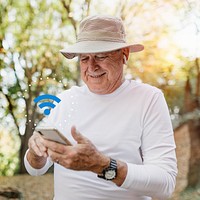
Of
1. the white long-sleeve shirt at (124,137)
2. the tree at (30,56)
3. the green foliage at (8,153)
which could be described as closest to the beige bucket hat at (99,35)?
the white long-sleeve shirt at (124,137)

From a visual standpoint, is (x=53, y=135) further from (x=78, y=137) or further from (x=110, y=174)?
(x=110, y=174)

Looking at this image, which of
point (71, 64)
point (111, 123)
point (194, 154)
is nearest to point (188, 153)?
point (194, 154)

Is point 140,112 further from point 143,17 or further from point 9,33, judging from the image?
point 9,33

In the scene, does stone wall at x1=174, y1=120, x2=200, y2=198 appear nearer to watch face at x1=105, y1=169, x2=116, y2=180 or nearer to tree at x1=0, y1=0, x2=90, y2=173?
tree at x1=0, y1=0, x2=90, y2=173

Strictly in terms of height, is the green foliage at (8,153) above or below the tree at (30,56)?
below

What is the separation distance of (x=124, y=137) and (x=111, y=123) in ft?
0.19

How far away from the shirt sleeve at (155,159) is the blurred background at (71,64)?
2.12 metres

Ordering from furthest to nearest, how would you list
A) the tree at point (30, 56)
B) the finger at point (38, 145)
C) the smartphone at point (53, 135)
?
the tree at point (30, 56) < the finger at point (38, 145) < the smartphone at point (53, 135)

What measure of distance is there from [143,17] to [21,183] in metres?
1.58

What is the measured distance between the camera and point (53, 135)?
1.01 metres

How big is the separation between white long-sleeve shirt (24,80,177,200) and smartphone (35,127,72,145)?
0.62ft

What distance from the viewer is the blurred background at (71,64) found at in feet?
10.9

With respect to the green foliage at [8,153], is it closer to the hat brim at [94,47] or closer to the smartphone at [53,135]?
the hat brim at [94,47]

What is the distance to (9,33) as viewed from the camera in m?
3.50
